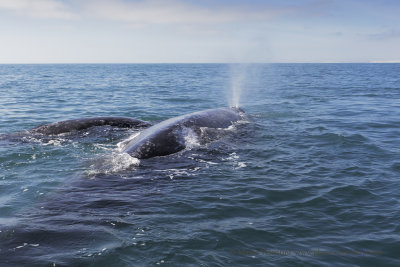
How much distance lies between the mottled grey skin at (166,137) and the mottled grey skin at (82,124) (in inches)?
126

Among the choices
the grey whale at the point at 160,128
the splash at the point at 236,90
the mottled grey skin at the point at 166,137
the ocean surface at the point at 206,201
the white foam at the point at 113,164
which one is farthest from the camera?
the splash at the point at 236,90

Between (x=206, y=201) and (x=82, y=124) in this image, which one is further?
(x=82, y=124)

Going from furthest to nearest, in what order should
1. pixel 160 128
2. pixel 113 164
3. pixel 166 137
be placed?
pixel 160 128
pixel 166 137
pixel 113 164

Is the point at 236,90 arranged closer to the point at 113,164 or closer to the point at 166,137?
the point at 166,137

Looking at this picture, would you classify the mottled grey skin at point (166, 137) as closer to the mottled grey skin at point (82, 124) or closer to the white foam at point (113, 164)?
the white foam at point (113, 164)

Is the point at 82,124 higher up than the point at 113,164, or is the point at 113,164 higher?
the point at 82,124

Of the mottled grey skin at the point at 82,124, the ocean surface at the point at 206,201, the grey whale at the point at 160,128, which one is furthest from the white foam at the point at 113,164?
the mottled grey skin at the point at 82,124

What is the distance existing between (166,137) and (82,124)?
5.52 meters

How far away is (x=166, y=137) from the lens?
37.4 feet

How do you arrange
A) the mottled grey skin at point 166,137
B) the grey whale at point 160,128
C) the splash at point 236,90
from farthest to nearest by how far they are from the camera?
the splash at point 236,90 → the grey whale at point 160,128 → the mottled grey skin at point 166,137

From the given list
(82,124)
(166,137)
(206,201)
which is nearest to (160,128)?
(166,137)

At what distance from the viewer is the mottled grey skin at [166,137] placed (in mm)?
10648

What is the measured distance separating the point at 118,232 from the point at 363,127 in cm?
1373

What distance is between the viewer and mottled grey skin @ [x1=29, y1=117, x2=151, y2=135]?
1476 centimetres
